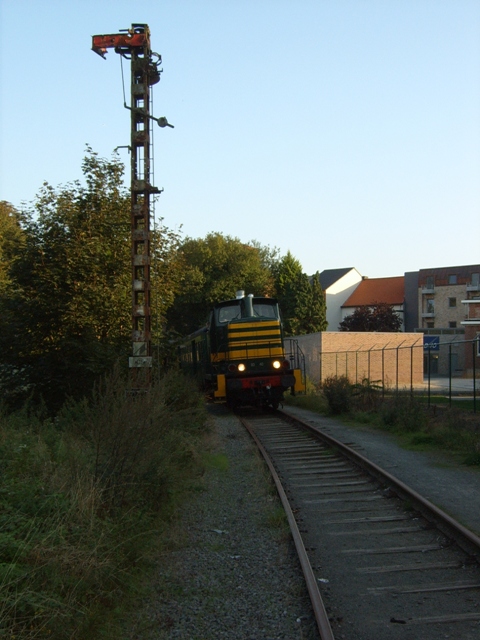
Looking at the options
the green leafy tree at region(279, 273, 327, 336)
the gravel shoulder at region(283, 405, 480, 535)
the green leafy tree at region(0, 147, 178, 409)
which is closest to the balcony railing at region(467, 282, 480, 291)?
the green leafy tree at region(279, 273, 327, 336)

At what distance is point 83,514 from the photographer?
538cm

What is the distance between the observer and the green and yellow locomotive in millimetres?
18734

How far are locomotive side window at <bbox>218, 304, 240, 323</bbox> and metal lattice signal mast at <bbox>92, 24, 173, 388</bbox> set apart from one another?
7.51 meters

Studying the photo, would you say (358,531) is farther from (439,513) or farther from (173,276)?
(173,276)

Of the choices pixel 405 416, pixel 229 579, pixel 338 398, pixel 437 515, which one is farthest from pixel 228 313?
pixel 229 579

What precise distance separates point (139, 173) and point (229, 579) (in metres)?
8.68

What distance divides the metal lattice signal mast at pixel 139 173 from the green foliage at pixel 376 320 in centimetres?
5870

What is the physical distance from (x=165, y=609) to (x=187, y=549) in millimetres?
1547

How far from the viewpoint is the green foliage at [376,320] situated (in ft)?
228

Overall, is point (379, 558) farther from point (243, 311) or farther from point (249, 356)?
point (243, 311)

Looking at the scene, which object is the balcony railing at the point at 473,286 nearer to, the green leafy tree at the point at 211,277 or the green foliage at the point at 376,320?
the green foliage at the point at 376,320

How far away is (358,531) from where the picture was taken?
678cm

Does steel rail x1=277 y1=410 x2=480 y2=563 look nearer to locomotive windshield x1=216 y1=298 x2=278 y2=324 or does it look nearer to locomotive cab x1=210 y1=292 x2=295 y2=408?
locomotive cab x1=210 y1=292 x2=295 y2=408

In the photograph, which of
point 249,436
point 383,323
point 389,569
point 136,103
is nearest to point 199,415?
point 249,436
